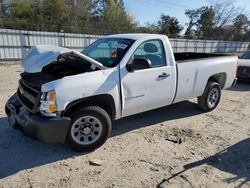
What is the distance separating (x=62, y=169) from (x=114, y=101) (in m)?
1.32

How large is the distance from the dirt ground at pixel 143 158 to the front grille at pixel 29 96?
0.75 m

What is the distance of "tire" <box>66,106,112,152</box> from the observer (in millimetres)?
3684

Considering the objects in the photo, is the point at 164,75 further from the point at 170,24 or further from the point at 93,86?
the point at 170,24

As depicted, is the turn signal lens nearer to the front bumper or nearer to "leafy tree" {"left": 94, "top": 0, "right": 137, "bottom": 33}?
the front bumper

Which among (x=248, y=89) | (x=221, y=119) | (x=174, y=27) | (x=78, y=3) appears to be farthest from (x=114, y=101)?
(x=174, y=27)

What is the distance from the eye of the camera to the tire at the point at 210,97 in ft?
19.1

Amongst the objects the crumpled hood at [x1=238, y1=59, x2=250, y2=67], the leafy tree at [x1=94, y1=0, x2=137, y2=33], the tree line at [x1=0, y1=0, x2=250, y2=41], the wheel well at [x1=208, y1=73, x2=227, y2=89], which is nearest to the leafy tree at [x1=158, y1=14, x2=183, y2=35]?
the tree line at [x1=0, y1=0, x2=250, y2=41]

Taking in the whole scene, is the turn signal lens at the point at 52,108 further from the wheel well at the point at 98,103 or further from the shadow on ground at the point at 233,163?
the shadow on ground at the point at 233,163

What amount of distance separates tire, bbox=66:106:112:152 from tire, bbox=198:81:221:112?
292 centimetres

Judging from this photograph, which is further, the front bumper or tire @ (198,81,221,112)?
tire @ (198,81,221,112)

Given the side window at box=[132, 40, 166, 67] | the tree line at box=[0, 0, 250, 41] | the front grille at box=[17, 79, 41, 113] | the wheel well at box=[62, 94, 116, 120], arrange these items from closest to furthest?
the front grille at box=[17, 79, 41, 113]
the wheel well at box=[62, 94, 116, 120]
the side window at box=[132, 40, 166, 67]
the tree line at box=[0, 0, 250, 41]

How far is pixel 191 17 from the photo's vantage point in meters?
45.2

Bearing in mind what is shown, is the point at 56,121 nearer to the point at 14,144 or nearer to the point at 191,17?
the point at 14,144

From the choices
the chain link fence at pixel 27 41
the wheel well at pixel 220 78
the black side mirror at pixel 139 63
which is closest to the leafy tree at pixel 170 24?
the chain link fence at pixel 27 41
